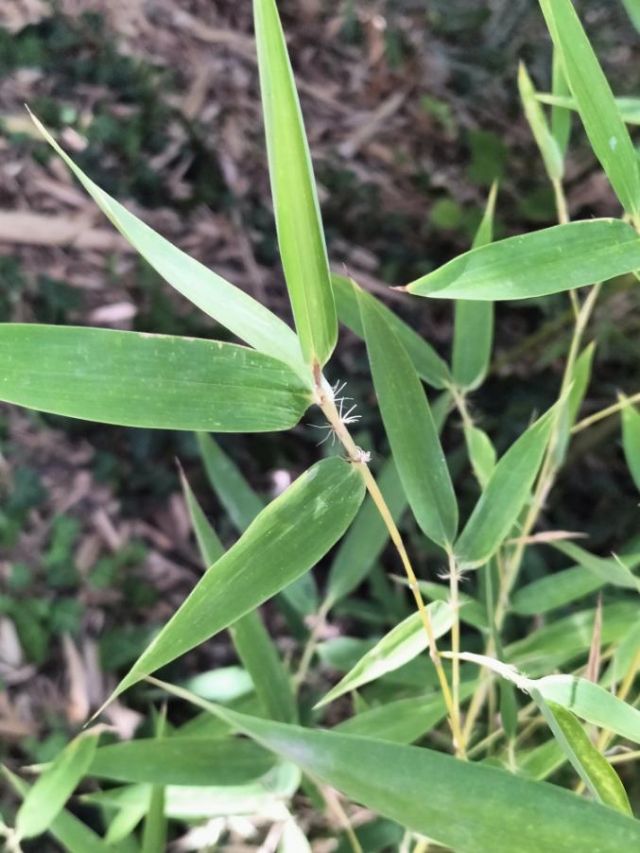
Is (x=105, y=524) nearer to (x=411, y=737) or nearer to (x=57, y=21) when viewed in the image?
(x=411, y=737)

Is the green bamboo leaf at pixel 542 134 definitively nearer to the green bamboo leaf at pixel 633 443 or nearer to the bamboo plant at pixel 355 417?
the bamboo plant at pixel 355 417

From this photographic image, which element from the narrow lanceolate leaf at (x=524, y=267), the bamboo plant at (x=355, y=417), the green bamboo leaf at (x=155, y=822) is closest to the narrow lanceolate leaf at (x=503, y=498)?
the bamboo plant at (x=355, y=417)

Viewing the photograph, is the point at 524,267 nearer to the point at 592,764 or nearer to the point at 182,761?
the point at 592,764

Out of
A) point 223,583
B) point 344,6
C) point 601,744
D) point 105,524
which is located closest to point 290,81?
point 223,583

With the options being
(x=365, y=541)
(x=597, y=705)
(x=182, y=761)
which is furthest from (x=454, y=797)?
(x=365, y=541)

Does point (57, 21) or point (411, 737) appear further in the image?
point (57, 21)

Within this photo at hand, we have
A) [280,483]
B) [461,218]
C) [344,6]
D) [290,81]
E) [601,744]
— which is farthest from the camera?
[344,6]
